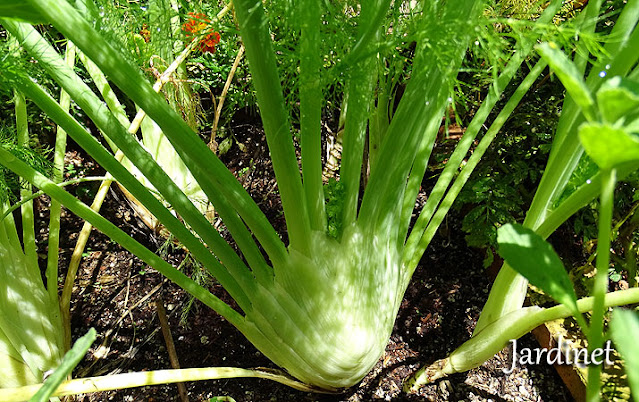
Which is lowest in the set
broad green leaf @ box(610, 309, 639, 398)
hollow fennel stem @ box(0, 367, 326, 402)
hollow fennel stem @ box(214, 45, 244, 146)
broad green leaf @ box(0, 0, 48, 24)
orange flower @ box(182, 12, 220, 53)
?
hollow fennel stem @ box(0, 367, 326, 402)

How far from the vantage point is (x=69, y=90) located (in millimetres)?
485

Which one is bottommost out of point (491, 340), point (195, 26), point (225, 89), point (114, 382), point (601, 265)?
point (114, 382)

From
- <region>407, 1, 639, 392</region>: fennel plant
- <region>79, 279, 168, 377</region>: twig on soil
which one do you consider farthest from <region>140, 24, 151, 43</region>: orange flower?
<region>407, 1, 639, 392</region>: fennel plant

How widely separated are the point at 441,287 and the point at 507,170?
25 centimetres

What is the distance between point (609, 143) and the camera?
0.24m

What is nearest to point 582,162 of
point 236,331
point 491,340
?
point 491,340

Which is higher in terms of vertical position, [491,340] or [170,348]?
[491,340]

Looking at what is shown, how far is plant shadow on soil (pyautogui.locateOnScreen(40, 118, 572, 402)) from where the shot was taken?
76 cm

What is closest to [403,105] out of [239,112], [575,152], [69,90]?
[575,152]

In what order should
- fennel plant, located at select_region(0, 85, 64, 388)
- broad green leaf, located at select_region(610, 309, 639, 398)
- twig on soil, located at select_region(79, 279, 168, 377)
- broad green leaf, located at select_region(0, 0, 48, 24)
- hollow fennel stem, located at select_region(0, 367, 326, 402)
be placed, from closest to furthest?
broad green leaf, located at select_region(610, 309, 639, 398) → broad green leaf, located at select_region(0, 0, 48, 24) → hollow fennel stem, located at select_region(0, 367, 326, 402) → fennel plant, located at select_region(0, 85, 64, 388) → twig on soil, located at select_region(79, 279, 168, 377)

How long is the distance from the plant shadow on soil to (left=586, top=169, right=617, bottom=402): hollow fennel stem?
48 centimetres

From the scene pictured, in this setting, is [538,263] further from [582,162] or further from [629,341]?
[582,162]

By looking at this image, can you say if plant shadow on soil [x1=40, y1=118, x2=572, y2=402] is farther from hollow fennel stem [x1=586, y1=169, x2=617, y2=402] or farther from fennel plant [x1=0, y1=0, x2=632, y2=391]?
hollow fennel stem [x1=586, y1=169, x2=617, y2=402]

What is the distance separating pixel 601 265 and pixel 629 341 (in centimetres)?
7
